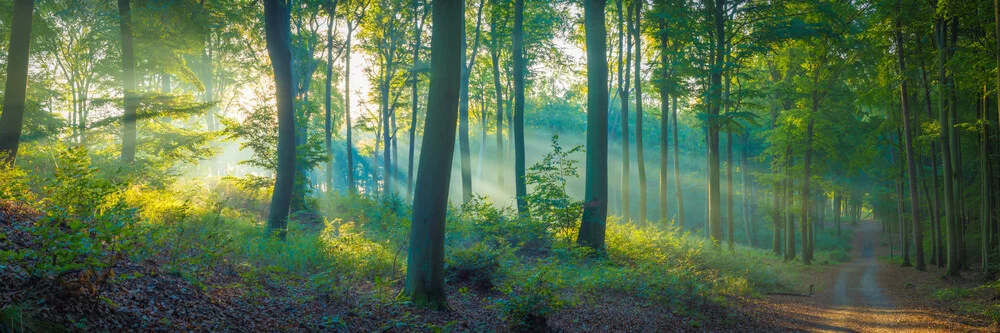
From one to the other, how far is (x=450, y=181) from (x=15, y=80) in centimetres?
1059

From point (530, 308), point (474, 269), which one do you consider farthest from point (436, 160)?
point (474, 269)

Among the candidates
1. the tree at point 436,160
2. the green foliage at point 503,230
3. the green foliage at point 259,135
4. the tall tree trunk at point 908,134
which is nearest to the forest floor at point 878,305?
the tall tree trunk at point 908,134

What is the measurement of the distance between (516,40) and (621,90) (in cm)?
626

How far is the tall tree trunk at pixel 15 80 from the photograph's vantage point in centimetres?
1046

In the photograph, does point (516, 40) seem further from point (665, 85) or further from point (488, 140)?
point (488, 140)

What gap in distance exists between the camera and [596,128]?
44.9ft

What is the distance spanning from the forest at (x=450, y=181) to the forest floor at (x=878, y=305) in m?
0.13

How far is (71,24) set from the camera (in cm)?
2575

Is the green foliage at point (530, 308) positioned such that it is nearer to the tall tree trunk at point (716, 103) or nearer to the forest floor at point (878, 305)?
the forest floor at point (878, 305)

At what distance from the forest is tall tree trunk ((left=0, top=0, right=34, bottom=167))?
0.04 meters

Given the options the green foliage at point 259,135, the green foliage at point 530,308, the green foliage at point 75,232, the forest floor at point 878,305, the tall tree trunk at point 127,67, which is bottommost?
the forest floor at point 878,305

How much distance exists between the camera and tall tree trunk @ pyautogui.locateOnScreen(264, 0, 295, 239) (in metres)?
12.1

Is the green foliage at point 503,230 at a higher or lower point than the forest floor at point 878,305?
higher

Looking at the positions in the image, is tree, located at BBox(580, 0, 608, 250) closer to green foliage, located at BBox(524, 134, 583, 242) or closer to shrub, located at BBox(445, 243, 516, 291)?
green foliage, located at BBox(524, 134, 583, 242)
